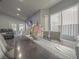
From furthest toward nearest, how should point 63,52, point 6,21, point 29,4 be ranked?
1. point 6,21
2. point 29,4
3. point 63,52

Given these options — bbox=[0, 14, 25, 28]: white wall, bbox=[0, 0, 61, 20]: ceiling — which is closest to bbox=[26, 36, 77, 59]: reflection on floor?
bbox=[0, 0, 61, 20]: ceiling

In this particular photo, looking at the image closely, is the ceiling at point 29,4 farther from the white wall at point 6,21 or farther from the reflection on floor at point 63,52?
the white wall at point 6,21

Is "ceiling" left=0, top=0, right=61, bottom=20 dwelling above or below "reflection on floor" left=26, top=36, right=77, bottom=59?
above

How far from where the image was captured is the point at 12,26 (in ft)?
51.0

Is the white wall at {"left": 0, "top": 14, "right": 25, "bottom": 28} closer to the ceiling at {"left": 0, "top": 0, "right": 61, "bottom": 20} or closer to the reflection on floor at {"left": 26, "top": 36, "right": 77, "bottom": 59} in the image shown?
the ceiling at {"left": 0, "top": 0, "right": 61, "bottom": 20}

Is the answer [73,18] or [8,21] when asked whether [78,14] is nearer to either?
[73,18]

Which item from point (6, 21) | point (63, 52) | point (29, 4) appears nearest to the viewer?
point (63, 52)

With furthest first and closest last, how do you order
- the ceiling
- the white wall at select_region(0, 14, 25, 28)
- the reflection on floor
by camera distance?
the white wall at select_region(0, 14, 25, 28), the ceiling, the reflection on floor

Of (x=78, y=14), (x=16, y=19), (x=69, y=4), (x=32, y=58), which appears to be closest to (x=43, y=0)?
(x=69, y=4)

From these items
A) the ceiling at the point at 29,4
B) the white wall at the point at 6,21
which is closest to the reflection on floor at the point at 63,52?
the ceiling at the point at 29,4

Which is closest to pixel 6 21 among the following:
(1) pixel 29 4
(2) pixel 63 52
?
(1) pixel 29 4

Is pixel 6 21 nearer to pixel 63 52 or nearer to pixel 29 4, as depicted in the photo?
pixel 29 4

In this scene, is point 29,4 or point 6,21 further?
point 6,21

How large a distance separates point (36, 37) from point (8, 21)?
42.0 feet
